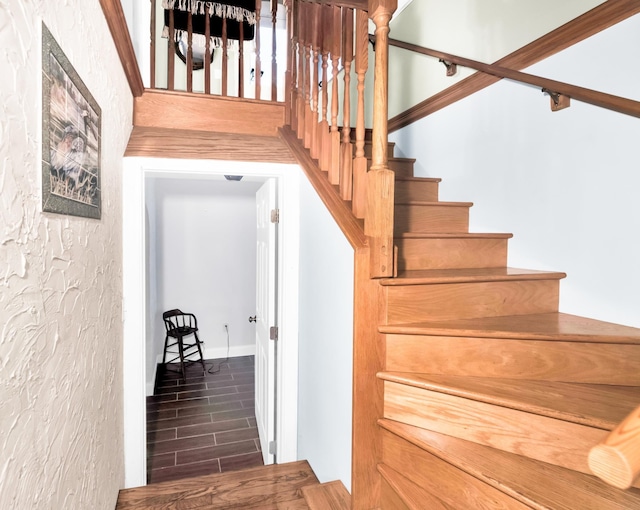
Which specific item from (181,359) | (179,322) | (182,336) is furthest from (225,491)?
(179,322)

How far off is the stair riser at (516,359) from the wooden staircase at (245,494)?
2.01 ft

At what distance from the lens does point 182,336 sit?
445 centimetres

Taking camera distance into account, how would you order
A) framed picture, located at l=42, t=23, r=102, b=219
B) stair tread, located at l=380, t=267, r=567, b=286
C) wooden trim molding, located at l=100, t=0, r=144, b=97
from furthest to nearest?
stair tread, located at l=380, t=267, r=567, b=286, wooden trim molding, located at l=100, t=0, r=144, b=97, framed picture, located at l=42, t=23, r=102, b=219

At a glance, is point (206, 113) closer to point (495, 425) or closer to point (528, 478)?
point (495, 425)

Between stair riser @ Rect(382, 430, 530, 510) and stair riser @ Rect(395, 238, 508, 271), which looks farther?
stair riser @ Rect(395, 238, 508, 271)

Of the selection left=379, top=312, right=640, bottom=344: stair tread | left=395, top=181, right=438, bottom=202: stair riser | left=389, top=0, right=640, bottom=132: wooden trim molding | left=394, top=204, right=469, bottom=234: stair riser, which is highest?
left=389, top=0, right=640, bottom=132: wooden trim molding

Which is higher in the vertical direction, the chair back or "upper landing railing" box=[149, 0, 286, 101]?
"upper landing railing" box=[149, 0, 286, 101]

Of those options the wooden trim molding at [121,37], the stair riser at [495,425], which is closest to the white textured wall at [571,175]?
the stair riser at [495,425]

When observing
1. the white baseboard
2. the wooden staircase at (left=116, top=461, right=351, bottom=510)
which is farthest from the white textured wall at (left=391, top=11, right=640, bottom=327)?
the white baseboard

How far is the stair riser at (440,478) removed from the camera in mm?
1093

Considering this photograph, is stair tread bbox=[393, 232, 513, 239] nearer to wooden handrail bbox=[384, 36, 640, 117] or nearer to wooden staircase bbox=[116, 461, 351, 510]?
wooden handrail bbox=[384, 36, 640, 117]

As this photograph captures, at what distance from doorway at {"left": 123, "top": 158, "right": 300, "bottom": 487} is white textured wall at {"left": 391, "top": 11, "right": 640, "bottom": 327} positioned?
1.07 meters

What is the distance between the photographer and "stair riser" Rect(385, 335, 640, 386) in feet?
4.57

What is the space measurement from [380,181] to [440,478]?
100 cm
